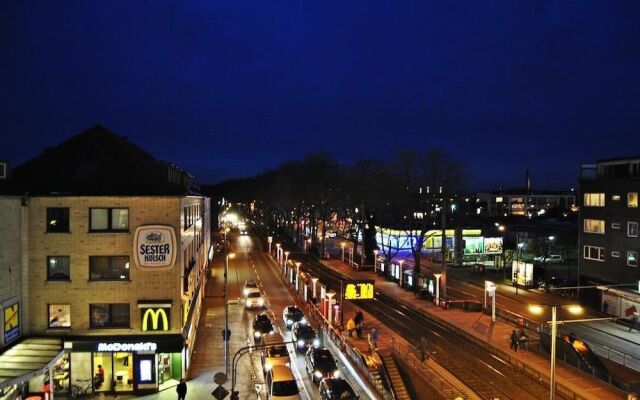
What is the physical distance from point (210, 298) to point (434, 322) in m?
22.2

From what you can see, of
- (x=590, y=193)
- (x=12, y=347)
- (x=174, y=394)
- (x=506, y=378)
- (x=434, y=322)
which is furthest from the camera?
(x=590, y=193)

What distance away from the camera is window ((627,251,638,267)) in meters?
44.4

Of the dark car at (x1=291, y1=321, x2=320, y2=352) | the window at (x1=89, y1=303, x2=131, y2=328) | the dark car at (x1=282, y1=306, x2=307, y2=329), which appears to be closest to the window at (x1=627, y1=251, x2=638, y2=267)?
the dark car at (x1=282, y1=306, x2=307, y2=329)

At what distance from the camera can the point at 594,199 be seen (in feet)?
163

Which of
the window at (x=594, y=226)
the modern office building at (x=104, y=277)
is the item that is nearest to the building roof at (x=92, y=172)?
the modern office building at (x=104, y=277)

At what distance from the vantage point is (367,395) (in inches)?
1040

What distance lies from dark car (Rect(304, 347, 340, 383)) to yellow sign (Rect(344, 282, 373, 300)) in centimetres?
862

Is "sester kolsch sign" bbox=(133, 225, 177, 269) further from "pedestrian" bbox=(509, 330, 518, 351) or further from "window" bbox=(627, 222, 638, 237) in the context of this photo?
"window" bbox=(627, 222, 638, 237)

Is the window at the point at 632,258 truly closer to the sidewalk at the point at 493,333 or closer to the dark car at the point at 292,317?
the sidewalk at the point at 493,333

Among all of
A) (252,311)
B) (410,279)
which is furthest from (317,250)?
(252,311)

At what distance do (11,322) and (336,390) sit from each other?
49.0 feet

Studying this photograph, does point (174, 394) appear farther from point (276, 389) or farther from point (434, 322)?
point (434, 322)

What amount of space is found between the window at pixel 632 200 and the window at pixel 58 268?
43.0 m

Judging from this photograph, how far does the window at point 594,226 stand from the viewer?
159 feet
